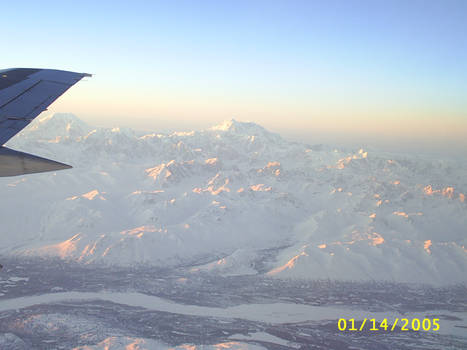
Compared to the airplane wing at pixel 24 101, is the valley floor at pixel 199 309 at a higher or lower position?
lower

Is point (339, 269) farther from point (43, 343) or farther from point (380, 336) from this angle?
point (43, 343)

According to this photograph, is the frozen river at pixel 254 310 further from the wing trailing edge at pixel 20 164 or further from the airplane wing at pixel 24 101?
the wing trailing edge at pixel 20 164

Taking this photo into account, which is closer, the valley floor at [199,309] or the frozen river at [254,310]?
the valley floor at [199,309]
